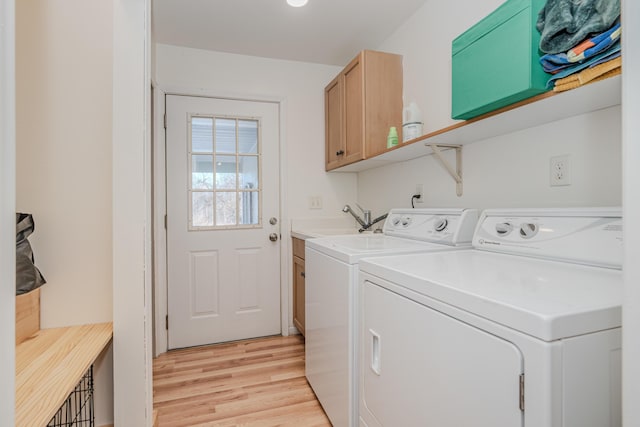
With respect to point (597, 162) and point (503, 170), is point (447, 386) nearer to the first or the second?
point (597, 162)

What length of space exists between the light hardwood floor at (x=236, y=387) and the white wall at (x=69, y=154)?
26.8 inches

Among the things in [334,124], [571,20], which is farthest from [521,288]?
[334,124]

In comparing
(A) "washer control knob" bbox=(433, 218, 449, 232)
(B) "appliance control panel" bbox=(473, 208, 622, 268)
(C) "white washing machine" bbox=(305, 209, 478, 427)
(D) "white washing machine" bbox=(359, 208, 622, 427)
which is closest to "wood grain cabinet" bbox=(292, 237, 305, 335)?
(C) "white washing machine" bbox=(305, 209, 478, 427)

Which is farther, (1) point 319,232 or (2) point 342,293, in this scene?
(1) point 319,232

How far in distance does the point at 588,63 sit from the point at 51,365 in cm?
176

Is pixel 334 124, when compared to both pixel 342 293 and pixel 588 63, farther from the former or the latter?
pixel 588 63

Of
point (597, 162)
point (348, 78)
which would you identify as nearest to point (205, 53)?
point (348, 78)

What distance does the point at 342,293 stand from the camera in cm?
139

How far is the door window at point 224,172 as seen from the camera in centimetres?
258

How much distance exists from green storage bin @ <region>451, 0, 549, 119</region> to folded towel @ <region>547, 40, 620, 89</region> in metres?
0.04

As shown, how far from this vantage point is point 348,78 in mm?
2381

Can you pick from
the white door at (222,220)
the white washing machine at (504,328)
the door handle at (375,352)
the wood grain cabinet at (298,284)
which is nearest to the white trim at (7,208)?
the white washing machine at (504,328)

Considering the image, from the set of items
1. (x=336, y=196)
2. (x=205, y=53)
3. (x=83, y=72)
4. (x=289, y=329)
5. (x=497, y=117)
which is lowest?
(x=289, y=329)

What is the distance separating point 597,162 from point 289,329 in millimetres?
2356
